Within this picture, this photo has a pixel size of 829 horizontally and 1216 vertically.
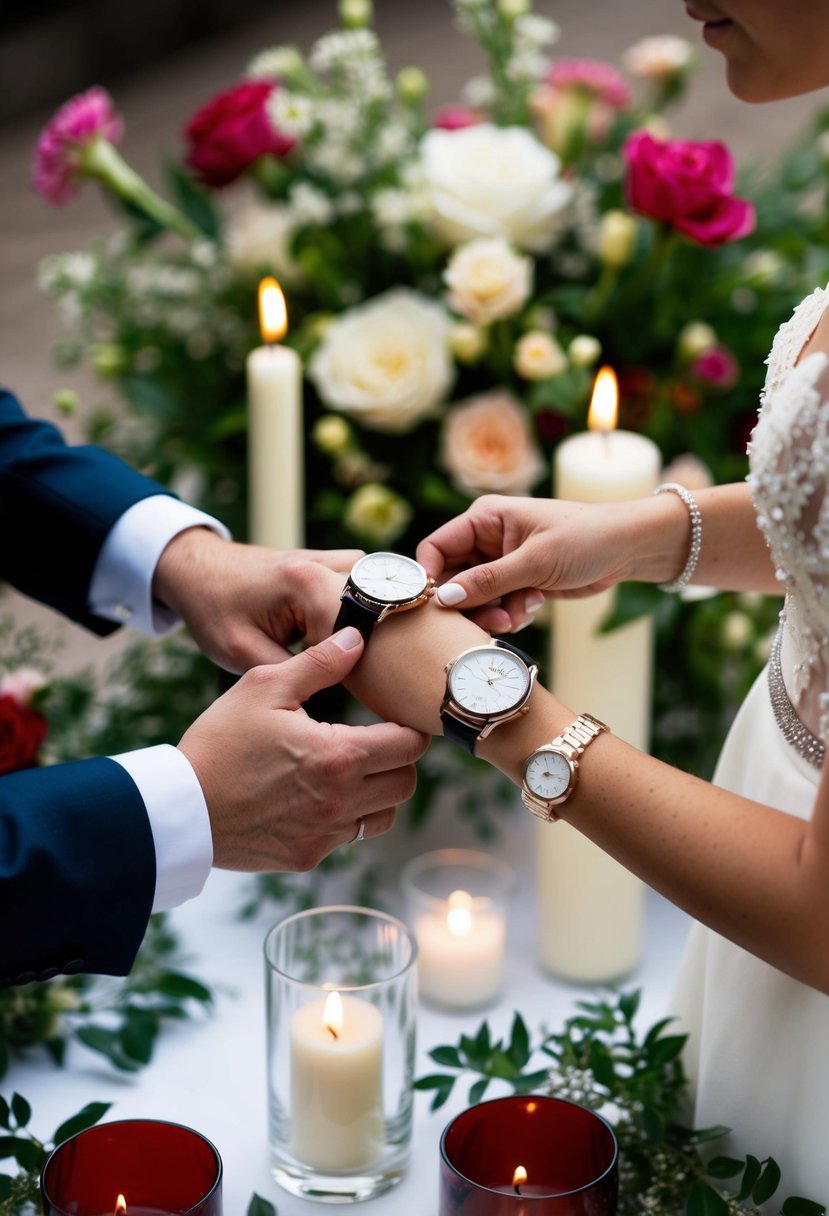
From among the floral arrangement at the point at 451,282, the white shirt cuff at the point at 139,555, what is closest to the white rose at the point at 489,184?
the floral arrangement at the point at 451,282

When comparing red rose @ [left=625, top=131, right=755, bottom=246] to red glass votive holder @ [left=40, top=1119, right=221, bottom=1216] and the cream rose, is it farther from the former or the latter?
red glass votive holder @ [left=40, top=1119, right=221, bottom=1216]

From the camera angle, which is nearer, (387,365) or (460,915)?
(460,915)

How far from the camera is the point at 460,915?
4.02 ft

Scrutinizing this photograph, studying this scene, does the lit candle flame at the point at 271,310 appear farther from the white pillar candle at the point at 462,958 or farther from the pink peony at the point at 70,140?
the white pillar candle at the point at 462,958

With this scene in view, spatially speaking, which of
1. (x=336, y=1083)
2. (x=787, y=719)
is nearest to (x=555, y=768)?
(x=787, y=719)

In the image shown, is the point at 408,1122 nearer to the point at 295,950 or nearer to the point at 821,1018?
the point at 295,950

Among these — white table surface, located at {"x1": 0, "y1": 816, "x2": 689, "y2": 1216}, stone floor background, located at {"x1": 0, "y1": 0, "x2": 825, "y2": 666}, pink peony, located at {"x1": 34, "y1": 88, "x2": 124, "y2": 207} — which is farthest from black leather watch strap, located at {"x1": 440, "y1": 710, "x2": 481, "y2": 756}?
stone floor background, located at {"x1": 0, "y1": 0, "x2": 825, "y2": 666}

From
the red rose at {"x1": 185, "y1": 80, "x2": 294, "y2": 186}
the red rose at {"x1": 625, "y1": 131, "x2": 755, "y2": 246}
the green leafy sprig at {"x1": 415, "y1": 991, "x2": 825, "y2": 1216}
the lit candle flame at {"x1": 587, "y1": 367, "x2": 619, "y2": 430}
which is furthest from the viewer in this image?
the red rose at {"x1": 185, "y1": 80, "x2": 294, "y2": 186}

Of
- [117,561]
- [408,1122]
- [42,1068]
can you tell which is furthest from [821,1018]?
[117,561]

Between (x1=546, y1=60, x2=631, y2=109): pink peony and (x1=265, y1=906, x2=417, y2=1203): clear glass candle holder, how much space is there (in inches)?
41.1

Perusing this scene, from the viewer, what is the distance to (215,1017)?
118 centimetres

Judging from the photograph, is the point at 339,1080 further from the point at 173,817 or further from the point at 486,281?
the point at 486,281

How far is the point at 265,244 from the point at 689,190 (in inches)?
18.7

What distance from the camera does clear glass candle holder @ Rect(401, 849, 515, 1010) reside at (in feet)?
3.96
